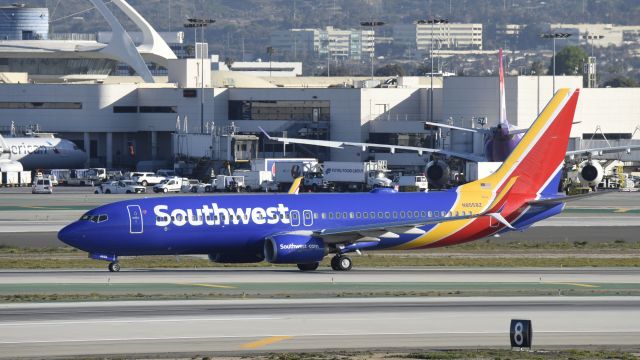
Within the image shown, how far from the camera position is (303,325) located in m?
40.3

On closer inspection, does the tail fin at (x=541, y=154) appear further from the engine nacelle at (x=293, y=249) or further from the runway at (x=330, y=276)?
the engine nacelle at (x=293, y=249)

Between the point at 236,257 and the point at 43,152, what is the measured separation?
3829 inches

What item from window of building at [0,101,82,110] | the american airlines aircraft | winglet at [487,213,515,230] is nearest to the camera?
winglet at [487,213,515,230]

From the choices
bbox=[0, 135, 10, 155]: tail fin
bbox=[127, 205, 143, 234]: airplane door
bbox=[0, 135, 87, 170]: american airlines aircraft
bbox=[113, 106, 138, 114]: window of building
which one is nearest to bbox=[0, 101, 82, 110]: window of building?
bbox=[113, 106, 138, 114]: window of building

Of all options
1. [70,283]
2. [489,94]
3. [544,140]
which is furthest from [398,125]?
[70,283]

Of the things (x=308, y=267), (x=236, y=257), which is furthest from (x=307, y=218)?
(x=236, y=257)

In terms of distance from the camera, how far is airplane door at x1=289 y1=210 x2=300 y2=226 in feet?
189

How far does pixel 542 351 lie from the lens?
35.9 m

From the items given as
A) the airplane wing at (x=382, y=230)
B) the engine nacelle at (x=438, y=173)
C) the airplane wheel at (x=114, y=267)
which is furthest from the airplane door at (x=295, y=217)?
the engine nacelle at (x=438, y=173)

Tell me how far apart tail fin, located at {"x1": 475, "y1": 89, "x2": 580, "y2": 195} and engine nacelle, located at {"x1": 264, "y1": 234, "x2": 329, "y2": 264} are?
898 cm

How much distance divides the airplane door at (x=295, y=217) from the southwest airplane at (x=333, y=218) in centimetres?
4

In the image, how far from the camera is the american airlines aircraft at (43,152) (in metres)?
148

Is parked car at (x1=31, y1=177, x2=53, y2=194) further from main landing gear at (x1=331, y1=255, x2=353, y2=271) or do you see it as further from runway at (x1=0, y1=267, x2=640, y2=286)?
main landing gear at (x1=331, y1=255, x2=353, y2=271)

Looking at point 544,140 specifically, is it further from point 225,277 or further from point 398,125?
point 398,125
